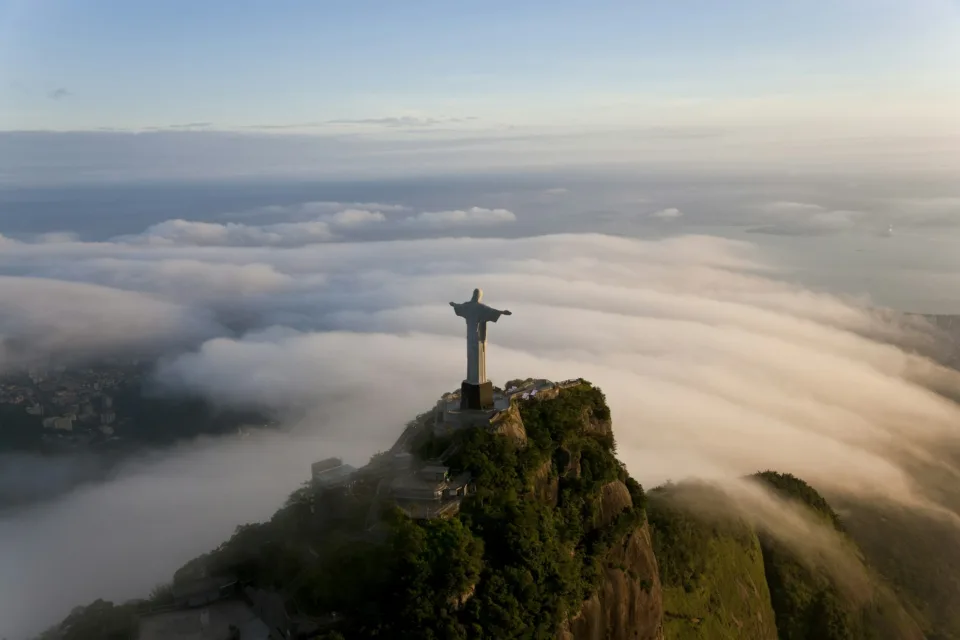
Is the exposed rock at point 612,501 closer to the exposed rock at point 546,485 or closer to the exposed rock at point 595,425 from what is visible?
the exposed rock at point 546,485

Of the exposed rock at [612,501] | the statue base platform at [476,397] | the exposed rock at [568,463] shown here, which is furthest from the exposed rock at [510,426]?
the exposed rock at [612,501]

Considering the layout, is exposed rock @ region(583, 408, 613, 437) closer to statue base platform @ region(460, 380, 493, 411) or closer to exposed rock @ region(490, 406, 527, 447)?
exposed rock @ region(490, 406, 527, 447)

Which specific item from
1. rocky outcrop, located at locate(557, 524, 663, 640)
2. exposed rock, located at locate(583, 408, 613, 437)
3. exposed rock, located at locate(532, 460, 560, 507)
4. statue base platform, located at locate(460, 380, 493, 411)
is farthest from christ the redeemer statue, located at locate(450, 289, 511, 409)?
rocky outcrop, located at locate(557, 524, 663, 640)

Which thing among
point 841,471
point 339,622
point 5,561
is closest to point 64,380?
point 5,561

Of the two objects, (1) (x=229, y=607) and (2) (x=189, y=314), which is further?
(2) (x=189, y=314)

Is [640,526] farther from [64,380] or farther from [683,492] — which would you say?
[64,380]

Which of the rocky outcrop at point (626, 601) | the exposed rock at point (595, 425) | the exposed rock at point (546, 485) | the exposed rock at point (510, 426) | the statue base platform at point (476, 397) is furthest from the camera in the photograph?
the exposed rock at point (595, 425)

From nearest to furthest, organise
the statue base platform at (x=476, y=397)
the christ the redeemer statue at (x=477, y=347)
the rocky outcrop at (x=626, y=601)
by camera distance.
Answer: the rocky outcrop at (x=626, y=601) → the christ the redeemer statue at (x=477, y=347) → the statue base platform at (x=476, y=397)
